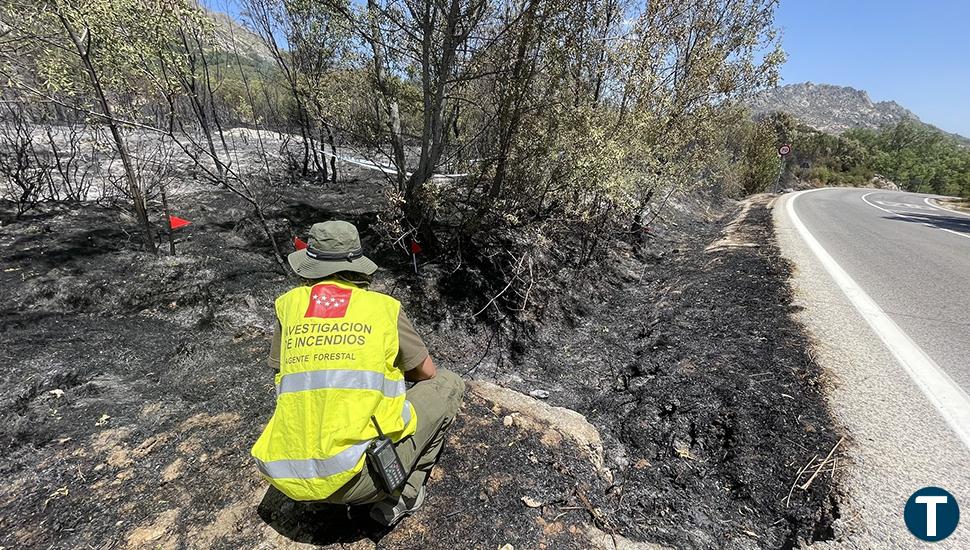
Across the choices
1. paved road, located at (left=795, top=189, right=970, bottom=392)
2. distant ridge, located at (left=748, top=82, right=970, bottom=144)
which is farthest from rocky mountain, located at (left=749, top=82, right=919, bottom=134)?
paved road, located at (left=795, top=189, right=970, bottom=392)

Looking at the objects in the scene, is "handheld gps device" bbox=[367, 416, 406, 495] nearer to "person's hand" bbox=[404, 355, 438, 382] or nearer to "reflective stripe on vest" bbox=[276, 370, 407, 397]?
"reflective stripe on vest" bbox=[276, 370, 407, 397]

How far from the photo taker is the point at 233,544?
5.88 feet

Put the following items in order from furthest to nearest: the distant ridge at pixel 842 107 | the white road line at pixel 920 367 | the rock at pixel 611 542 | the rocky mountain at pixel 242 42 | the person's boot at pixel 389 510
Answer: the distant ridge at pixel 842 107 → the rocky mountain at pixel 242 42 → the white road line at pixel 920 367 → the rock at pixel 611 542 → the person's boot at pixel 389 510

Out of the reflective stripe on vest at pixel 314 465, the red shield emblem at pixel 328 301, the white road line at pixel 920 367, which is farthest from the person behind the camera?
the white road line at pixel 920 367

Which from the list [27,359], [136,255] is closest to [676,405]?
[27,359]

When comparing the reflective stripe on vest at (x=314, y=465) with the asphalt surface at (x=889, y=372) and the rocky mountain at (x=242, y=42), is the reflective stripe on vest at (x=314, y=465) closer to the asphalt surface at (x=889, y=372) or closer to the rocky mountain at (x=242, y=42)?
the asphalt surface at (x=889, y=372)

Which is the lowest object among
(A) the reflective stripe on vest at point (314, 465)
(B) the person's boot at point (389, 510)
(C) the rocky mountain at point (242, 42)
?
(B) the person's boot at point (389, 510)

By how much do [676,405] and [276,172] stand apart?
11.9 m

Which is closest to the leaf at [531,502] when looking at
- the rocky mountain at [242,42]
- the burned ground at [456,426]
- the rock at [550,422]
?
the burned ground at [456,426]

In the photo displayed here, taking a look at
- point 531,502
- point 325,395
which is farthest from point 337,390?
point 531,502

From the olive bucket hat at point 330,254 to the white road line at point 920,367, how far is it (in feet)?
12.0

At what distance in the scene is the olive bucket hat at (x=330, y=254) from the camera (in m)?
1.69

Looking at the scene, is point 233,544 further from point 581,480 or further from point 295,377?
point 581,480

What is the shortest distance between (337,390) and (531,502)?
1.32 metres
